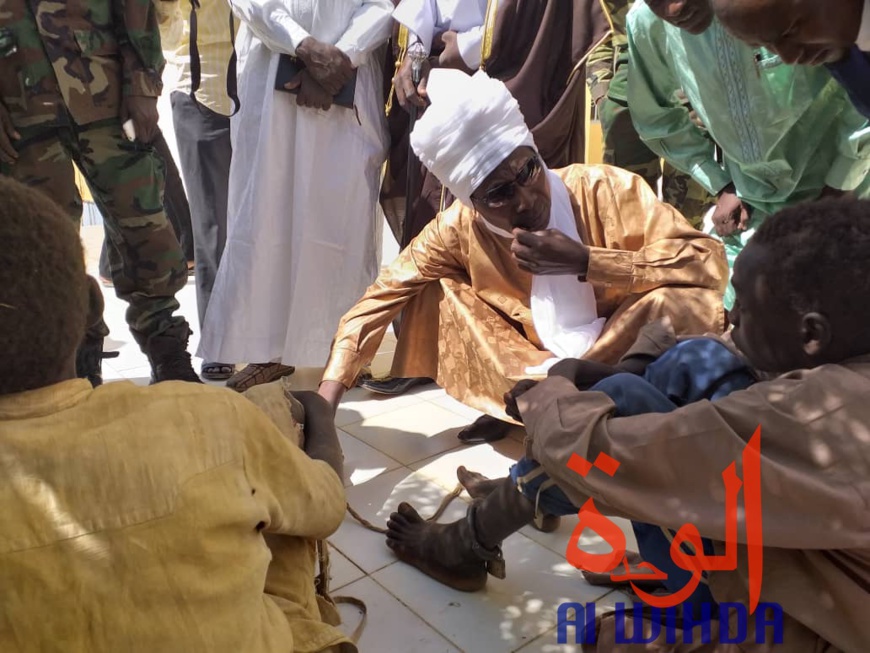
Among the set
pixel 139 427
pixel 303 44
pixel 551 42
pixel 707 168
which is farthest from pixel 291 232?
pixel 139 427

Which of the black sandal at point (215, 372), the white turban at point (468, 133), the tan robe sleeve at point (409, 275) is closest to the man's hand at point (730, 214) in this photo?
the white turban at point (468, 133)

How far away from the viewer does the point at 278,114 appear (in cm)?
307

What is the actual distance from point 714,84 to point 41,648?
219 centimetres

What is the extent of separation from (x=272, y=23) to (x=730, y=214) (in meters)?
1.99

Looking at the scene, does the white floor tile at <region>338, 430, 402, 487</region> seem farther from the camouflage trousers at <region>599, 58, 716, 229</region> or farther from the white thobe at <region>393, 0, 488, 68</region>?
the camouflage trousers at <region>599, 58, 716, 229</region>

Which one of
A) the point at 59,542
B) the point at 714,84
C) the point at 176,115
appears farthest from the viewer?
the point at 176,115

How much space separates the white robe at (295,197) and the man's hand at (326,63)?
0.05 metres

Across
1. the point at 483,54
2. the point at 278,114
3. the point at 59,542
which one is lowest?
the point at 59,542

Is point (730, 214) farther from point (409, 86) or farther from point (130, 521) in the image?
point (130, 521)

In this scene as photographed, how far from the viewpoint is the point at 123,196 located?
2.52 m

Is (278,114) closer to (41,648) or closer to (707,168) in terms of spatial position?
(707,168)

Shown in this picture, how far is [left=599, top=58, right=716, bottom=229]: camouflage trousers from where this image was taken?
130 inches

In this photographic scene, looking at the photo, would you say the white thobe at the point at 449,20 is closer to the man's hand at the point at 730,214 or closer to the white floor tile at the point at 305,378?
the man's hand at the point at 730,214

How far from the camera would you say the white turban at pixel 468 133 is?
7.65ft
